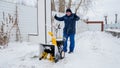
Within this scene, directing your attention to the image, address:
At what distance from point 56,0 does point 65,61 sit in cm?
1869

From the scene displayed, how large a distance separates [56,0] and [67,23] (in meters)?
17.3

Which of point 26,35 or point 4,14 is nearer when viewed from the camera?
point 4,14

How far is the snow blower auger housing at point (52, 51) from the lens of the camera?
5.27 metres

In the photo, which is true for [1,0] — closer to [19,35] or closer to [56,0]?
[19,35]

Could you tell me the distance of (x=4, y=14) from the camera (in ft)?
28.2

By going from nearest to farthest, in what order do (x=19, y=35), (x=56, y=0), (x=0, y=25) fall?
(x=0, y=25) < (x=19, y=35) < (x=56, y=0)

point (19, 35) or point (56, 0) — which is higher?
point (56, 0)

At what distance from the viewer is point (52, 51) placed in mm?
5375

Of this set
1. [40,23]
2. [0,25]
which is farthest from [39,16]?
[0,25]

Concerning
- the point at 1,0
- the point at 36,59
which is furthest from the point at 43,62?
the point at 1,0

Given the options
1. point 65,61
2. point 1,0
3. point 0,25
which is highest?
point 1,0

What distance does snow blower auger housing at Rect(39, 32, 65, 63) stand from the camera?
5273mm

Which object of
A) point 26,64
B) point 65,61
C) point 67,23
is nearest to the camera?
point 26,64

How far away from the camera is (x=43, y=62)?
17.1 feet
